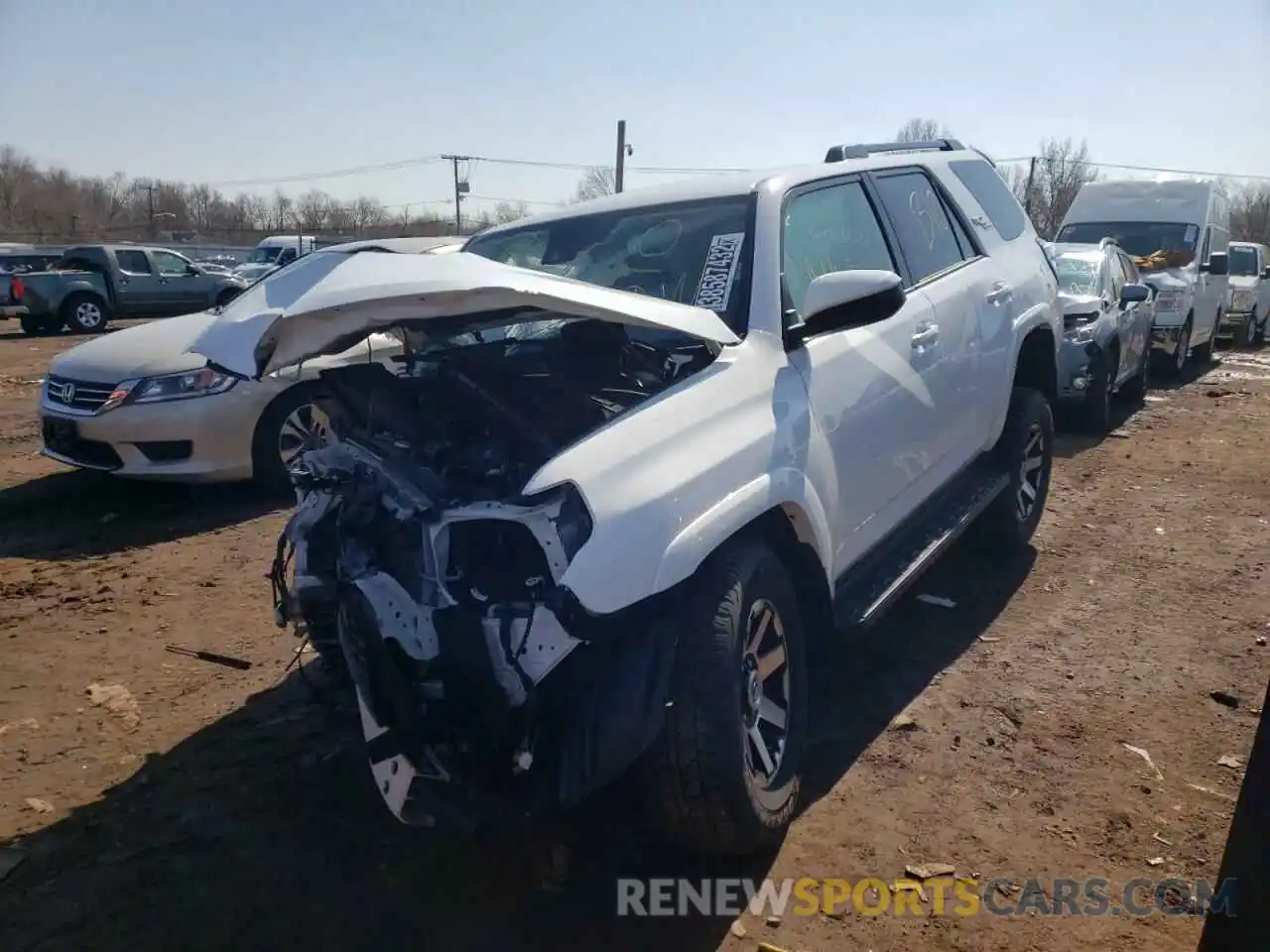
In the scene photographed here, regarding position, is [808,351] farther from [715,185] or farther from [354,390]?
[354,390]

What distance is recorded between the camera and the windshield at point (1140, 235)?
1291 cm

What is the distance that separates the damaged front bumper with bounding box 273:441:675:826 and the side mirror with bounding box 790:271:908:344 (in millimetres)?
1182

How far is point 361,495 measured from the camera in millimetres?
2947

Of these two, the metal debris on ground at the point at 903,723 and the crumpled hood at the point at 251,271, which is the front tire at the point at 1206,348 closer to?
the metal debris on ground at the point at 903,723

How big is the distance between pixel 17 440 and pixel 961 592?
803 centimetres

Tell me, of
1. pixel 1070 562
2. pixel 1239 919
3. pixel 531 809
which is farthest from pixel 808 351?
pixel 1070 562

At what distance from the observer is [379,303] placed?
2.60 metres

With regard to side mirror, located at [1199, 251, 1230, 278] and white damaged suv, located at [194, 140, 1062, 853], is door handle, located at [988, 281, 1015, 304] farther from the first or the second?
Result: side mirror, located at [1199, 251, 1230, 278]

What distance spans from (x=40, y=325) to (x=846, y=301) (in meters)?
20.9

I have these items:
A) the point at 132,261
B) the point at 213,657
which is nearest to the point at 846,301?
the point at 213,657

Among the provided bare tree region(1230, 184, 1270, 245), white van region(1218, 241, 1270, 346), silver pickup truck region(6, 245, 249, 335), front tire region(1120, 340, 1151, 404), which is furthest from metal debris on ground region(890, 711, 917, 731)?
bare tree region(1230, 184, 1270, 245)

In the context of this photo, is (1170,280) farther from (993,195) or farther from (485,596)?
(485,596)

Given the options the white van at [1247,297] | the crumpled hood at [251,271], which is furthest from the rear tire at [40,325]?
the white van at [1247,297]

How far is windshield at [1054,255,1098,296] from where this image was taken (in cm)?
902
